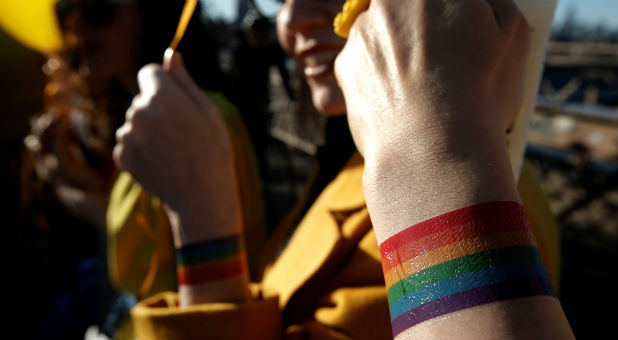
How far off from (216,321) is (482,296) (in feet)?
2.18

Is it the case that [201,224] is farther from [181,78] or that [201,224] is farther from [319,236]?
[181,78]

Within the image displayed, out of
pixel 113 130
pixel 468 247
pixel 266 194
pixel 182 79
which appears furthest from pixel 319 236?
pixel 266 194

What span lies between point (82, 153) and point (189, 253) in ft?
5.62

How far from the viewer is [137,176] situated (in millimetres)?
1163

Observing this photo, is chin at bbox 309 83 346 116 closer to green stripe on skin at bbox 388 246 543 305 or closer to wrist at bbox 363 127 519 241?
wrist at bbox 363 127 519 241

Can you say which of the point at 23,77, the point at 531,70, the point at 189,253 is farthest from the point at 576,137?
the point at 23,77

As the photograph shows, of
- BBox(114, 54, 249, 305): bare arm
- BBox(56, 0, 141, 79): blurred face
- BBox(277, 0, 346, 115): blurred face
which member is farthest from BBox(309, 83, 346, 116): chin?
BBox(56, 0, 141, 79): blurred face

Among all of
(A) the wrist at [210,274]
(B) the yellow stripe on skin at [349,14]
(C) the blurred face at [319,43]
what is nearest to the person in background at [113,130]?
(A) the wrist at [210,274]

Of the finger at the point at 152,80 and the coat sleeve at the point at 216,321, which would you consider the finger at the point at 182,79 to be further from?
the coat sleeve at the point at 216,321

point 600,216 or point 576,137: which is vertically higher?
point 576,137

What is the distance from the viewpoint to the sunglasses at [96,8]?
1.93m

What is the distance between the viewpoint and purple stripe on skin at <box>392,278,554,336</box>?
1.50 ft

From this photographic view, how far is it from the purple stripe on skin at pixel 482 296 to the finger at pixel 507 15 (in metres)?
0.36

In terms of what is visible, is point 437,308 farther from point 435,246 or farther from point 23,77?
A: point 23,77
